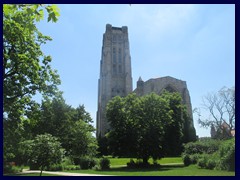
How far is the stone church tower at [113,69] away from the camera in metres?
75.4

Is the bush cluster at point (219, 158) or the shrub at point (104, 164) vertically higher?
the bush cluster at point (219, 158)

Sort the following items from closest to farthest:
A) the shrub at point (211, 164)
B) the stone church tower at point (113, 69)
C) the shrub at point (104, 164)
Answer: the shrub at point (211, 164)
the shrub at point (104, 164)
the stone church tower at point (113, 69)

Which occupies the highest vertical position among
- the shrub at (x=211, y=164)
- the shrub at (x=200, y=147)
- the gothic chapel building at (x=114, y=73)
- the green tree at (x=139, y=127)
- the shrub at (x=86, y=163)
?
the gothic chapel building at (x=114, y=73)

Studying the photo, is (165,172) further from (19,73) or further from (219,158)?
(19,73)

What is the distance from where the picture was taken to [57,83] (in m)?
19.4

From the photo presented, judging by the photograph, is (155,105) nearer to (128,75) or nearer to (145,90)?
(145,90)

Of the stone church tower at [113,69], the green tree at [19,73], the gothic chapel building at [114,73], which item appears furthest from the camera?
the stone church tower at [113,69]

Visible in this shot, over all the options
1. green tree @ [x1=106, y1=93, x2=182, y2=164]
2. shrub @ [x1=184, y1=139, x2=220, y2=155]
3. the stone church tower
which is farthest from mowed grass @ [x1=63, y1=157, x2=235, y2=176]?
the stone church tower

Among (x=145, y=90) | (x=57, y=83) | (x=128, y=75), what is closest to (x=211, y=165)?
(x=57, y=83)

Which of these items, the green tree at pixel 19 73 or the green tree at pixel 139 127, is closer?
the green tree at pixel 19 73

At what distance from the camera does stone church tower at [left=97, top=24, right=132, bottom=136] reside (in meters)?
75.4

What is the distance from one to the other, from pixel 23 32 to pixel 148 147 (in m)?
16.4

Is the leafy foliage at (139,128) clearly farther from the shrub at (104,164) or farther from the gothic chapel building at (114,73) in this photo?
the gothic chapel building at (114,73)

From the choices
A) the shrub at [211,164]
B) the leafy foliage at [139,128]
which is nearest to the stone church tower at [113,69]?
the leafy foliage at [139,128]
